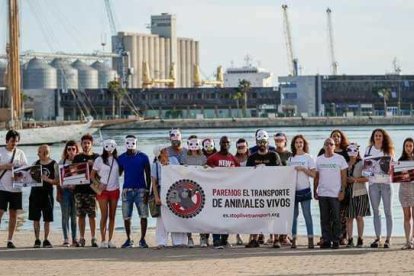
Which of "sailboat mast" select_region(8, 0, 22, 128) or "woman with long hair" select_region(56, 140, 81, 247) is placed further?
"sailboat mast" select_region(8, 0, 22, 128)

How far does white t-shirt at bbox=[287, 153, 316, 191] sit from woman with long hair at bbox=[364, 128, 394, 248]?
0.97m

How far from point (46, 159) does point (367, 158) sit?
18.6 feet

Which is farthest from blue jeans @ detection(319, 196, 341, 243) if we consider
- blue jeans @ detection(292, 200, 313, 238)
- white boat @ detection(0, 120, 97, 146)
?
white boat @ detection(0, 120, 97, 146)

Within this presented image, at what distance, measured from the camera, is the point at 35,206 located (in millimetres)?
20953

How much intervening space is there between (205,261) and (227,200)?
253cm

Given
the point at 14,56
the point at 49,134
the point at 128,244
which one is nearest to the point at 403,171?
the point at 128,244

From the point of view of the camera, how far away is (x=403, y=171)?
19844 mm

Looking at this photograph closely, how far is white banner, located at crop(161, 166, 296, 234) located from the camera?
802 inches

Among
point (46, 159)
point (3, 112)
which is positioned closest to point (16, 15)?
point (3, 112)

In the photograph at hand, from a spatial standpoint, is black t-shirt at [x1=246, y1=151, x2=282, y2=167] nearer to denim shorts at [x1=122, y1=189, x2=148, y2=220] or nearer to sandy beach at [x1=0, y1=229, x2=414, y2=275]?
sandy beach at [x1=0, y1=229, x2=414, y2=275]

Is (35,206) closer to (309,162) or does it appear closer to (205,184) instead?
(205,184)

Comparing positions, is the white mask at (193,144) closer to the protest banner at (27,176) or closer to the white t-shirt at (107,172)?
the white t-shirt at (107,172)

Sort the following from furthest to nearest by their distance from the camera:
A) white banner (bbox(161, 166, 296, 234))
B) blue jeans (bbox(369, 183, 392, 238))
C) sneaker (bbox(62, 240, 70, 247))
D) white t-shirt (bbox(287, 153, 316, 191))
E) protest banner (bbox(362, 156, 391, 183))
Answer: sneaker (bbox(62, 240, 70, 247))
white banner (bbox(161, 166, 296, 234))
white t-shirt (bbox(287, 153, 316, 191))
blue jeans (bbox(369, 183, 392, 238))
protest banner (bbox(362, 156, 391, 183))

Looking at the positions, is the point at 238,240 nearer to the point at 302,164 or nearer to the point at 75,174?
the point at 302,164
